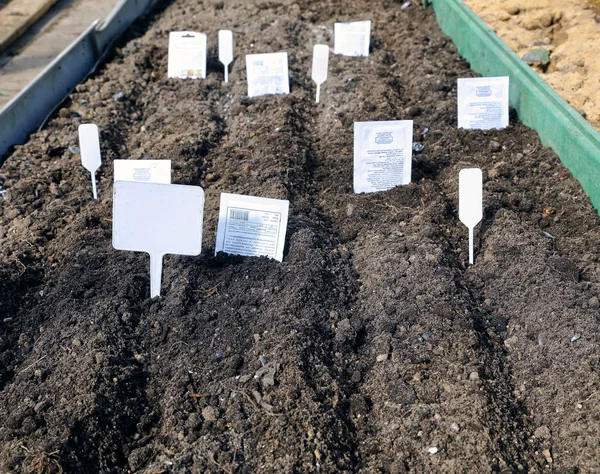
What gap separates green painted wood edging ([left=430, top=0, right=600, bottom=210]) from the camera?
162 inches

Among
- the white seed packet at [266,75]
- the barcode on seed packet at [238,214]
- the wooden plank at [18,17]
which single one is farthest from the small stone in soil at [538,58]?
the wooden plank at [18,17]

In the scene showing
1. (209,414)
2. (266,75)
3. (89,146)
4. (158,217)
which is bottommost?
(209,414)

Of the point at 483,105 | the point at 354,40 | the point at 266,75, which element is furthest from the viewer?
the point at 354,40

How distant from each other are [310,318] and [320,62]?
2.76m

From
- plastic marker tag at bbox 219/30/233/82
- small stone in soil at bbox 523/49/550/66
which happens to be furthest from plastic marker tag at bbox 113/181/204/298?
small stone in soil at bbox 523/49/550/66

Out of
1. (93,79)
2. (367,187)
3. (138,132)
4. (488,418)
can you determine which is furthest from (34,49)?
(488,418)

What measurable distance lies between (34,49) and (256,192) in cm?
417

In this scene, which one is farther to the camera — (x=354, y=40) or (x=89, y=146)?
(x=354, y=40)

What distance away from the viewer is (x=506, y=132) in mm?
4910

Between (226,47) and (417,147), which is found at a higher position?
(226,47)

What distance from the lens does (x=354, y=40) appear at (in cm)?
637

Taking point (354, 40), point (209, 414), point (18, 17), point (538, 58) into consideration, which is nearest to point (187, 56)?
point (354, 40)

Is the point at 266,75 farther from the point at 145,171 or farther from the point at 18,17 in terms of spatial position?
the point at 18,17

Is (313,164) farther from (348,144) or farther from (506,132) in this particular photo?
(506,132)
